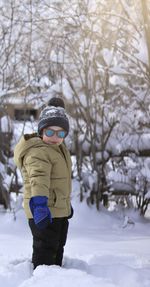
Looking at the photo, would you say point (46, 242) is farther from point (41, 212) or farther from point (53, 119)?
point (53, 119)

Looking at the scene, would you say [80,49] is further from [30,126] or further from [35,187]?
[35,187]

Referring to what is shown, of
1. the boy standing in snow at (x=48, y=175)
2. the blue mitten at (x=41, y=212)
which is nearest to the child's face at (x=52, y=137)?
the boy standing in snow at (x=48, y=175)

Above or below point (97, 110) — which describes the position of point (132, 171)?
below

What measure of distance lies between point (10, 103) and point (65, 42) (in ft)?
4.27

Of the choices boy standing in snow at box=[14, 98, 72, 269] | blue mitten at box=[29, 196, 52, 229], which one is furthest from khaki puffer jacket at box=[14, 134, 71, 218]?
blue mitten at box=[29, 196, 52, 229]

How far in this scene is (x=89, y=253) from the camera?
482 cm

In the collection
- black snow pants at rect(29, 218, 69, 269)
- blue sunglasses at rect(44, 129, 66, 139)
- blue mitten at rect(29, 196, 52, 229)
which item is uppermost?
blue sunglasses at rect(44, 129, 66, 139)

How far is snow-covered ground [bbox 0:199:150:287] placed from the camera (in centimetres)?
323

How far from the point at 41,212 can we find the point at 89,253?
4.75ft

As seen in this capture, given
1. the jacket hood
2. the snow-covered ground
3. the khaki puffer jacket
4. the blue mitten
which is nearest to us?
the snow-covered ground

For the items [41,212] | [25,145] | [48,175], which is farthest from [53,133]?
[41,212]

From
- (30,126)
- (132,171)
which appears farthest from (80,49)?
(132,171)

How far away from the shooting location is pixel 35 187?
143 inches

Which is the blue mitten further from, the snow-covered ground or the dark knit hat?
the dark knit hat
